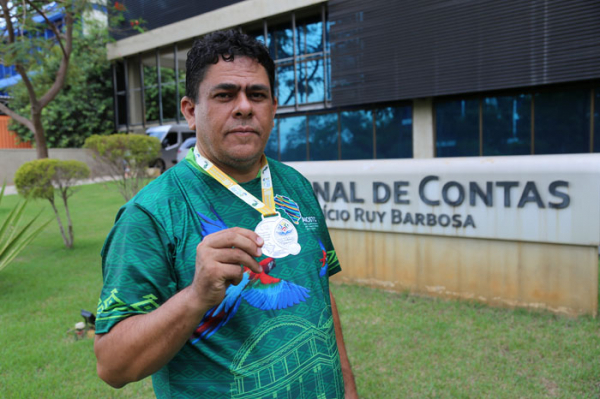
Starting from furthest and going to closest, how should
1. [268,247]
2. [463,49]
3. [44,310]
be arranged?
[463,49] → [44,310] → [268,247]

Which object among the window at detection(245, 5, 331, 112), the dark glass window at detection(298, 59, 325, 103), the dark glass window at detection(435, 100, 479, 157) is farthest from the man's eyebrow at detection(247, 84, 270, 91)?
the dark glass window at detection(298, 59, 325, 103)

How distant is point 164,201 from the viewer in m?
1.30

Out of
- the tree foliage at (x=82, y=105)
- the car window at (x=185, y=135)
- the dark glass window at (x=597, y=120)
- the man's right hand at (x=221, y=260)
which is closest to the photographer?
the man's right hand at (x=221, y=260)

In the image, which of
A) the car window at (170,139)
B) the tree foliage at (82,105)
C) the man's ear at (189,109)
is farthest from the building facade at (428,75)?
the man's ear at (189,109)

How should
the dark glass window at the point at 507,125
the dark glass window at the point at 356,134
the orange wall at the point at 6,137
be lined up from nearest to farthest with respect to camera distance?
the dark glass window at the point at 507,125
the dark glass window at the point at 356,134
the orange wall at the point at 6,137

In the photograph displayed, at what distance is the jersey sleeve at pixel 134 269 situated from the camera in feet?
3.80

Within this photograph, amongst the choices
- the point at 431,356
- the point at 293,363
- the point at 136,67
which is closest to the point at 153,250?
the point at 293,363

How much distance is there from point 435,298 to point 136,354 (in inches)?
177

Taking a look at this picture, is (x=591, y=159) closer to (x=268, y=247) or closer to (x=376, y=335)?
(x=376, y=335)

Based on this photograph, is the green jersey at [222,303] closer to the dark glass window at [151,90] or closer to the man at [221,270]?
the man at [221,270]

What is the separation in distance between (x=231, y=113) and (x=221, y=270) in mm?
572

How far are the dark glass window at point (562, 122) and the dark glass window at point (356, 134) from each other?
5.18 m

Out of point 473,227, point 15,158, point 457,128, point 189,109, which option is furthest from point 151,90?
point 189,109

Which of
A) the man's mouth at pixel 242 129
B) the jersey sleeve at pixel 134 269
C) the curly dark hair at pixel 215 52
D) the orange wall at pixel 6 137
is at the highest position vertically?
the orange wall at pixel 6 137
